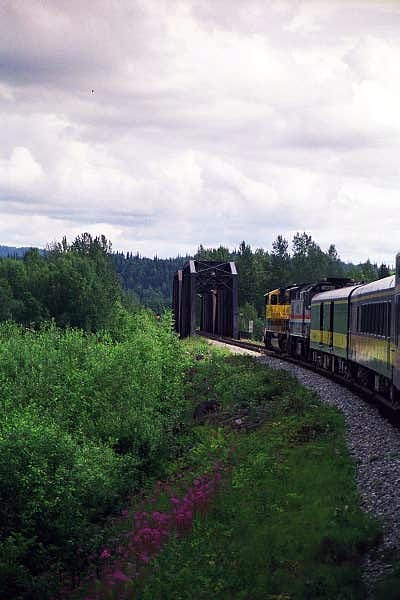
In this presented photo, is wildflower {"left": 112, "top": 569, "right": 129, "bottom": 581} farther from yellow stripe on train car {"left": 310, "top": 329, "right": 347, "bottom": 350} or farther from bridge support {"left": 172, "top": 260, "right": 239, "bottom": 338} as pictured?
bridge support {"left": 172, "top": 260, "right": 239, "bottom": 338}

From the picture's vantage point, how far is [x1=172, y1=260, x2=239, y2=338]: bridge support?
7725cm

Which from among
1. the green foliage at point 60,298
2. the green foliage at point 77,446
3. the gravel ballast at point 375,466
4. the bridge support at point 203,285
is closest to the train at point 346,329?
the gravel ballast at point 375,466

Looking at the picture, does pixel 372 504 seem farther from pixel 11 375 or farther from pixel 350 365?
pixel 11 375

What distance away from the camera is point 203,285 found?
8669 cm

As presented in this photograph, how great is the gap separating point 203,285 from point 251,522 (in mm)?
72535

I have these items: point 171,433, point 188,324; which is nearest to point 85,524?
point 171,433

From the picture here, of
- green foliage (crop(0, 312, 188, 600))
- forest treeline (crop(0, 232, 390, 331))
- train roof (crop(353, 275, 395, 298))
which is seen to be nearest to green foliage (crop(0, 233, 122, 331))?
forest treeline (crop(0, 232, 390, 331))

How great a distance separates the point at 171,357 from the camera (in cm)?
4197

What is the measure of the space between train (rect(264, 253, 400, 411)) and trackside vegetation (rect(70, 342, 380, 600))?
1978mm

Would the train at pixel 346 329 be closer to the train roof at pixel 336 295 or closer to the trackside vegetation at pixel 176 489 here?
the train roof at pixel 336 295

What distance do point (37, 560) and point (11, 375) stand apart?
104 ft

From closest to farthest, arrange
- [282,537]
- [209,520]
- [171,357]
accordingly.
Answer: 1. [282,537]
2. [209,520]
3. [171,357]

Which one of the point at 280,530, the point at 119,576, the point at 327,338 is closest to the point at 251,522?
the point at 280,530

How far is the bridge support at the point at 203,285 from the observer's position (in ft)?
253
